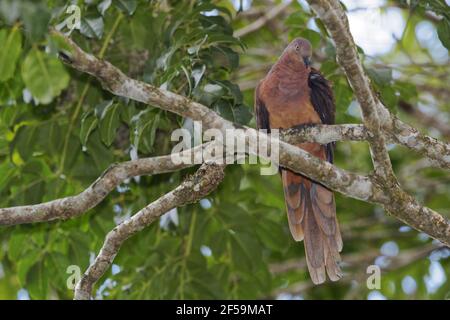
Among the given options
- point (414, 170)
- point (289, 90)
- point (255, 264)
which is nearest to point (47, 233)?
point (255, 264)

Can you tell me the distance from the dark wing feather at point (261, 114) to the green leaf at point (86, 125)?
1.08 meters

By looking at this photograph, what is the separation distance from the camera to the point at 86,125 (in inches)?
173

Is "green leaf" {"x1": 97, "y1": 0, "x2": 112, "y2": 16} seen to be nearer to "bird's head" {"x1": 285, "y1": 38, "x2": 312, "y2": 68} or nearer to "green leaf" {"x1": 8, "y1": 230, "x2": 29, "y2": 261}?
"bird's head" {"x1": 285, "y1": 38, "x2": 312, "y2": 68}

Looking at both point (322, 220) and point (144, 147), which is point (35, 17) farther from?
point (322, 220)

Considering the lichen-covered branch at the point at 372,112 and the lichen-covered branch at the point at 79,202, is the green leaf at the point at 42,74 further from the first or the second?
the lichen-covered branch at the point at 372,112

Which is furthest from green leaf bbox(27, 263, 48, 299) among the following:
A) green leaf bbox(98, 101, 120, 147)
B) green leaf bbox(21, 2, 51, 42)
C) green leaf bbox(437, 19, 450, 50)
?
green leaf bbox(437, 19, 450, 50)

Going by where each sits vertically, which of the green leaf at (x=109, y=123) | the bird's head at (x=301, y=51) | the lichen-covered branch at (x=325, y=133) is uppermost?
the bird's head at (x=301, y=51)

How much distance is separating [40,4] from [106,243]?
1.39 m

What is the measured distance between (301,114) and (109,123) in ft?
3.97

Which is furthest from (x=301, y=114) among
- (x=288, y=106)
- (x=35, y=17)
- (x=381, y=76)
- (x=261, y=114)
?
(x=35, y=17)

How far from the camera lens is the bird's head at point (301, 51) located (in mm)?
4688

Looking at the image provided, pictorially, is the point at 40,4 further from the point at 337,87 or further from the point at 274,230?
the point at 274,230

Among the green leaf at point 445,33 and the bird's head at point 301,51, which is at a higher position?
the bird's head at point 301,51

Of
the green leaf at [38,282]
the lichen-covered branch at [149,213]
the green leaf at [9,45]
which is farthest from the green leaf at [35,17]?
the green leaf at [38,282]
